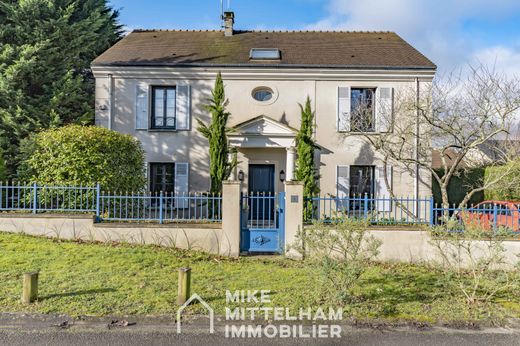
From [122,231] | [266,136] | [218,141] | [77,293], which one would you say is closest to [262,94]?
[266,136]

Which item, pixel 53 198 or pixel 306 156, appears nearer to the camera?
pixel 53 198

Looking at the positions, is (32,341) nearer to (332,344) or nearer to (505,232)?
(332,344)

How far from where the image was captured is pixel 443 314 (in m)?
4.88

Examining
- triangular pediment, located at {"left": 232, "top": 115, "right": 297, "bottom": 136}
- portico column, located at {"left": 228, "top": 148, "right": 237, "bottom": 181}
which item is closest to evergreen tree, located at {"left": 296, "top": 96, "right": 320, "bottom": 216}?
triangular pediment, located at {"left": 232, "top": 115, "right": 297, "bottom": 136}

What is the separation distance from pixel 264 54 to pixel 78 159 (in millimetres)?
7957

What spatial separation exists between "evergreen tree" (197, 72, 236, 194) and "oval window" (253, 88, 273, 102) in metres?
1.52

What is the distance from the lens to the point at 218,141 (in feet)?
38.8

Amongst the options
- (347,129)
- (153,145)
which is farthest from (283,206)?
(153,145)

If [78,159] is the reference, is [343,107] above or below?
above

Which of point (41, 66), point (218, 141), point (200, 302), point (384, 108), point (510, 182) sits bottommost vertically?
point (200, 302)

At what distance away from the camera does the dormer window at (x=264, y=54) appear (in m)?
13.4

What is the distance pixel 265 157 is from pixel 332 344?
29.9 feet

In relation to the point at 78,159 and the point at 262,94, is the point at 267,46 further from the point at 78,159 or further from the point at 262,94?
the point at 78,159

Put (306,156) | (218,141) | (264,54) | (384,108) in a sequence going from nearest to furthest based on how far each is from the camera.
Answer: (306,156), (218,141), (384,108), (264,54)
